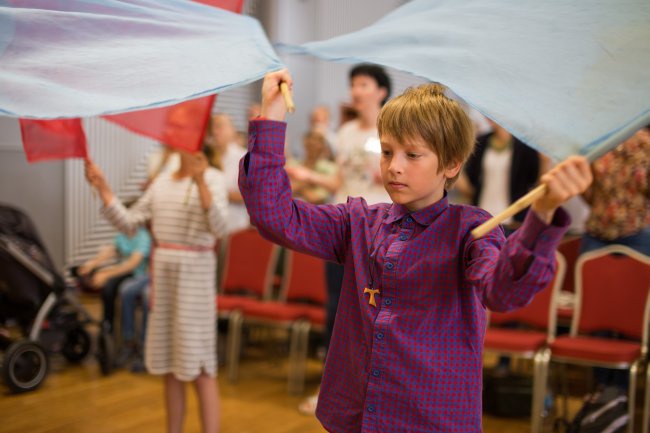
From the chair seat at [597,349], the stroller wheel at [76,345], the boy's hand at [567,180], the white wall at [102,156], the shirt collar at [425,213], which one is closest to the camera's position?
the boy's hand at [567,180]

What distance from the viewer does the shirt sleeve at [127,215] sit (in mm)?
3180

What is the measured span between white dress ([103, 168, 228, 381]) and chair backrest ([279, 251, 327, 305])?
1672mm

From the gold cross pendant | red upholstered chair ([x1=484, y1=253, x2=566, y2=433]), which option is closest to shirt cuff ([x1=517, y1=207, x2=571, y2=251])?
the gold cross pendant

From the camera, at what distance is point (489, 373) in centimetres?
448

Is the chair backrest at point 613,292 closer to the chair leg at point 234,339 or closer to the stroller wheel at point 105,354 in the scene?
the chair leg at point 234,339

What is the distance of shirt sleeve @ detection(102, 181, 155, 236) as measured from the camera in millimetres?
3180

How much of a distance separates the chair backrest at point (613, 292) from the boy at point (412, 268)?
8.31 feet

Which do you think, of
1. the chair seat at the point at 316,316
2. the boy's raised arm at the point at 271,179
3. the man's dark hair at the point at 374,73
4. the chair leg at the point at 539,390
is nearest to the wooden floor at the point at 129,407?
the chair leg at the point at 539,390

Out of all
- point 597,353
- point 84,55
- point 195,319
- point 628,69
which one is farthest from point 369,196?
point 628,69

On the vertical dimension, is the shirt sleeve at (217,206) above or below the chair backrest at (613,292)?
above

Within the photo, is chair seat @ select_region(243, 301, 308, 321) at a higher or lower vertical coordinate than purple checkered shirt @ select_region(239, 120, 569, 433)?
lower

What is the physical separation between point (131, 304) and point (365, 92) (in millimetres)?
2598

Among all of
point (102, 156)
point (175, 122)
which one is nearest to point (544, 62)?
point (175, 122)

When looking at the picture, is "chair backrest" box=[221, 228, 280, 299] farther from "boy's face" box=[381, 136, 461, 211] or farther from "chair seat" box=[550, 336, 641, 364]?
"boy's face" box=[381, 136, 461, 211]
